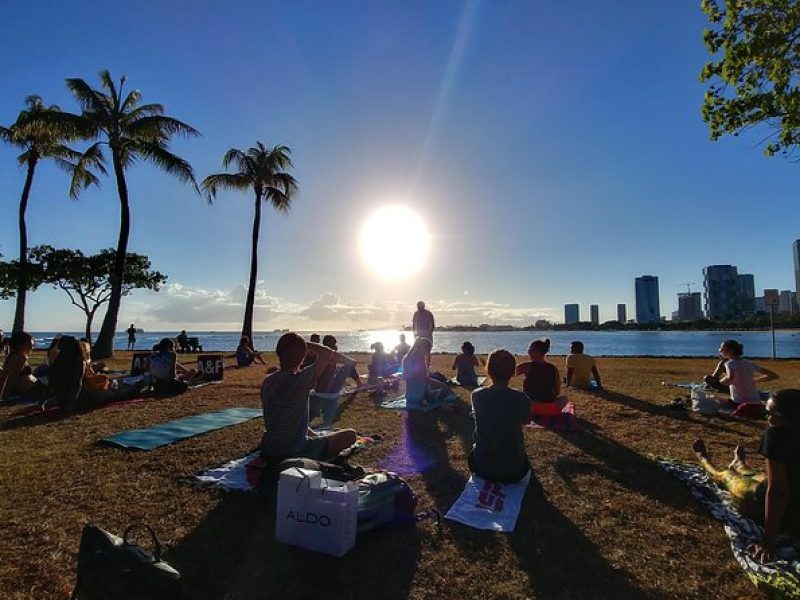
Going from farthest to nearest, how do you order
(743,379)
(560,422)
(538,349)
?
(743,379)
(538,349)
(560,422)

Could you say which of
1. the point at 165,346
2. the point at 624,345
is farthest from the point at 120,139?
the point at 624,345

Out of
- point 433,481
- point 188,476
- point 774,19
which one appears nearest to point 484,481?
point 433,481

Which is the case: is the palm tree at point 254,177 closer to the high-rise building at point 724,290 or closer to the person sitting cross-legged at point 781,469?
the person sitting cross-legged at point 781,469

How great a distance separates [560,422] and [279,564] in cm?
530

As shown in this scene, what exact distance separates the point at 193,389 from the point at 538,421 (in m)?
8.72

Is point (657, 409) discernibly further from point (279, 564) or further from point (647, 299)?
point (647, 299)

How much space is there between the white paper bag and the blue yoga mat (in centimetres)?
365

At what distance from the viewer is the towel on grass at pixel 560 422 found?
288 inches

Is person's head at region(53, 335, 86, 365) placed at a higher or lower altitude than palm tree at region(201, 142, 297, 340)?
lower

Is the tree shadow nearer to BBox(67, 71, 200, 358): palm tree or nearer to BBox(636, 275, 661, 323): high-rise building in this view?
BBox(67, 71, 200, 358): palm tree

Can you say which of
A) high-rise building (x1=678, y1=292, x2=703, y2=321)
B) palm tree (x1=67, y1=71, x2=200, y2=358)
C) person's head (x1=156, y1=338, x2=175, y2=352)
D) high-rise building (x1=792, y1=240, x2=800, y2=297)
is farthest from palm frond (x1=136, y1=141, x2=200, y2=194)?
high-rise building (x1=678, y1=292, x2=703, y2=321)

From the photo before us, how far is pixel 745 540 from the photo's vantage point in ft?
11.8

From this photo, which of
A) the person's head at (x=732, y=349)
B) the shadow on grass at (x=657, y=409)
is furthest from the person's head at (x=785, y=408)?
the person's head at (x=732, y=349)

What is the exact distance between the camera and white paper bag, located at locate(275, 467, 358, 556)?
326 centimetres
